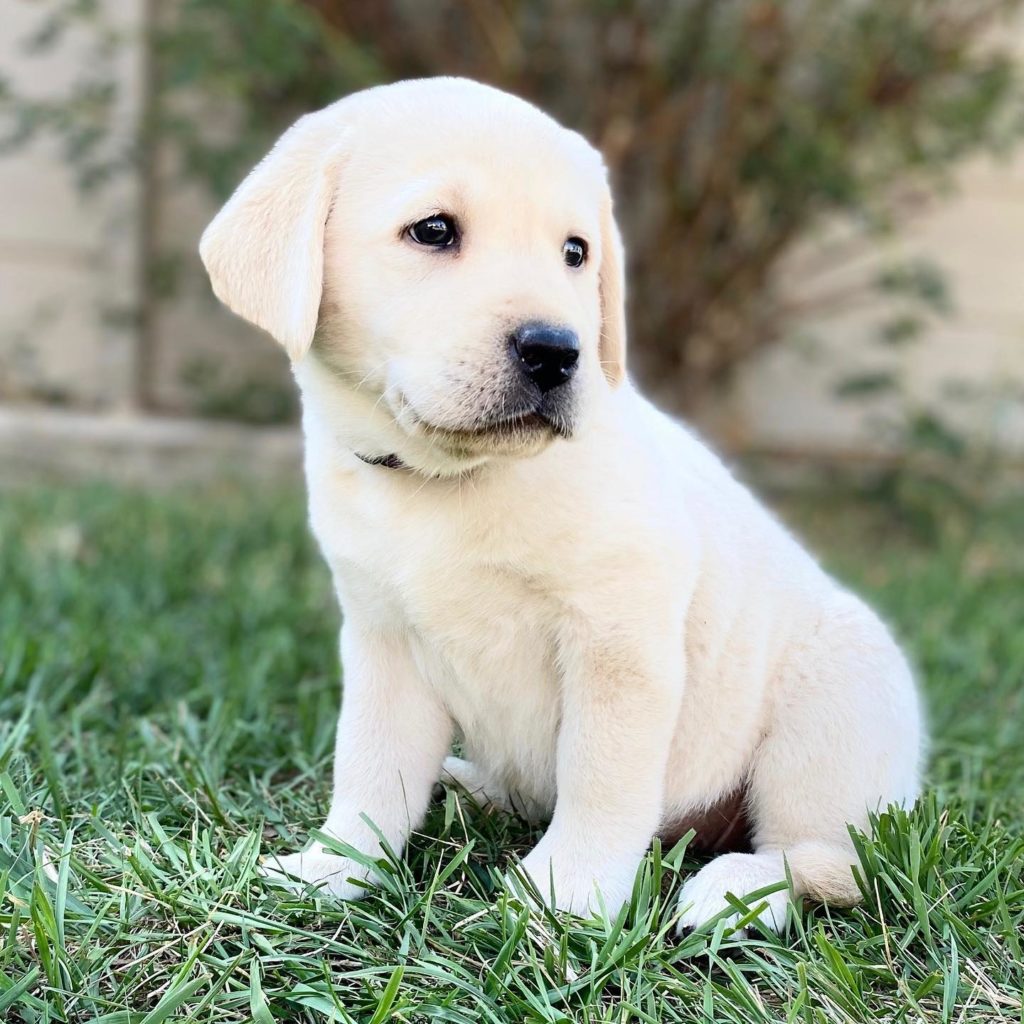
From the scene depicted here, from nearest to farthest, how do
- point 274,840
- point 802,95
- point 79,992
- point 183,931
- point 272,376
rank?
point 79,992, point 183,931, point 274,840, point 802,95, point 272,376

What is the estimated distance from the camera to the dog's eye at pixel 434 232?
2000 millimetres

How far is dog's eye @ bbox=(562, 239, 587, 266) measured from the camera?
2123mm

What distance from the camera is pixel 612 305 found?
7.61 feet

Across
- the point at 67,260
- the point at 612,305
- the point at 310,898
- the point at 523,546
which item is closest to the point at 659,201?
the point at 67,260

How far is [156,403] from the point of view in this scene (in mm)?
7352

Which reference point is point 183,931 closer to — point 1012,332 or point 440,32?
point 440,32

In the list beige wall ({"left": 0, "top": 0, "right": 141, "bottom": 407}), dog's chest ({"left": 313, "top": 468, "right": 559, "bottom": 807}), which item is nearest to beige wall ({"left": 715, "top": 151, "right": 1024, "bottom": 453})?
beige wall ({"left": 0, "top": 0, "right": 141, "bottom": 407})

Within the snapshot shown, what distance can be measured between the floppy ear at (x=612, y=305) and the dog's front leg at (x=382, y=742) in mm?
616

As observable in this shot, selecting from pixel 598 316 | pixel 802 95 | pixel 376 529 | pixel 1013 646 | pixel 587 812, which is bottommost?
pixel 1013 646

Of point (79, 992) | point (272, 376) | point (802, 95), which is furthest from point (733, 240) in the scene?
point (79, 992)

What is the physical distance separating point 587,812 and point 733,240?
5404mm

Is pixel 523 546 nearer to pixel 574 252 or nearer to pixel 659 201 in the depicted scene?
pixel 574 252

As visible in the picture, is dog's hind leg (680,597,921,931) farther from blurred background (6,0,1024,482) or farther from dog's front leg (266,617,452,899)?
blurred background (6,0,1024,482)

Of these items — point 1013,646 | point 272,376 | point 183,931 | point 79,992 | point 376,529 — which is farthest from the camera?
point 272,376
